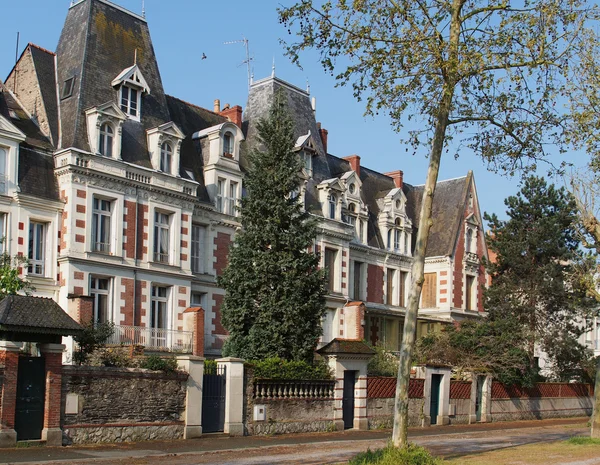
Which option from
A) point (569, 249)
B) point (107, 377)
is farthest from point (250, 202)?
point (569, 249)

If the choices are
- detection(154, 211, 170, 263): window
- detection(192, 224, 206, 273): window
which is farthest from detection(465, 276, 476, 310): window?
detection(154, 211, 170, 263): window

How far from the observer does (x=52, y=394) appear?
2050cm

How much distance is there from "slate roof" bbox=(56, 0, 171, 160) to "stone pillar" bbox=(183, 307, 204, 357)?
6246 millimetres

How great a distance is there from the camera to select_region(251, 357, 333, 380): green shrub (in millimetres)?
27000

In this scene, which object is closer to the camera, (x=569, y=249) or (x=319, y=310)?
(x=319, y=310)

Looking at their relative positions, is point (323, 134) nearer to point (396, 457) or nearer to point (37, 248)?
point (37, 248)

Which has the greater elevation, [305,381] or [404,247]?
[404,247]

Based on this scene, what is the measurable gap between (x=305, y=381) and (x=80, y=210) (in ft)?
34.9

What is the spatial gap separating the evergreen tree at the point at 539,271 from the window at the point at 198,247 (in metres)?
17.4

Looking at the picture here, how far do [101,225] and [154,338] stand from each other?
16.0ft

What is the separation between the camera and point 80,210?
102ft

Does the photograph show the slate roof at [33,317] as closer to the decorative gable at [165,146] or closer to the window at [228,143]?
the decorative gable at [165,146]

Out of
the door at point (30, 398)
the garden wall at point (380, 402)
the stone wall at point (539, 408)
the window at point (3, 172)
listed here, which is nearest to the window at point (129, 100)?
the window at point (3, 172)

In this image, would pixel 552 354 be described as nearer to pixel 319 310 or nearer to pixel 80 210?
pixel 319 310
